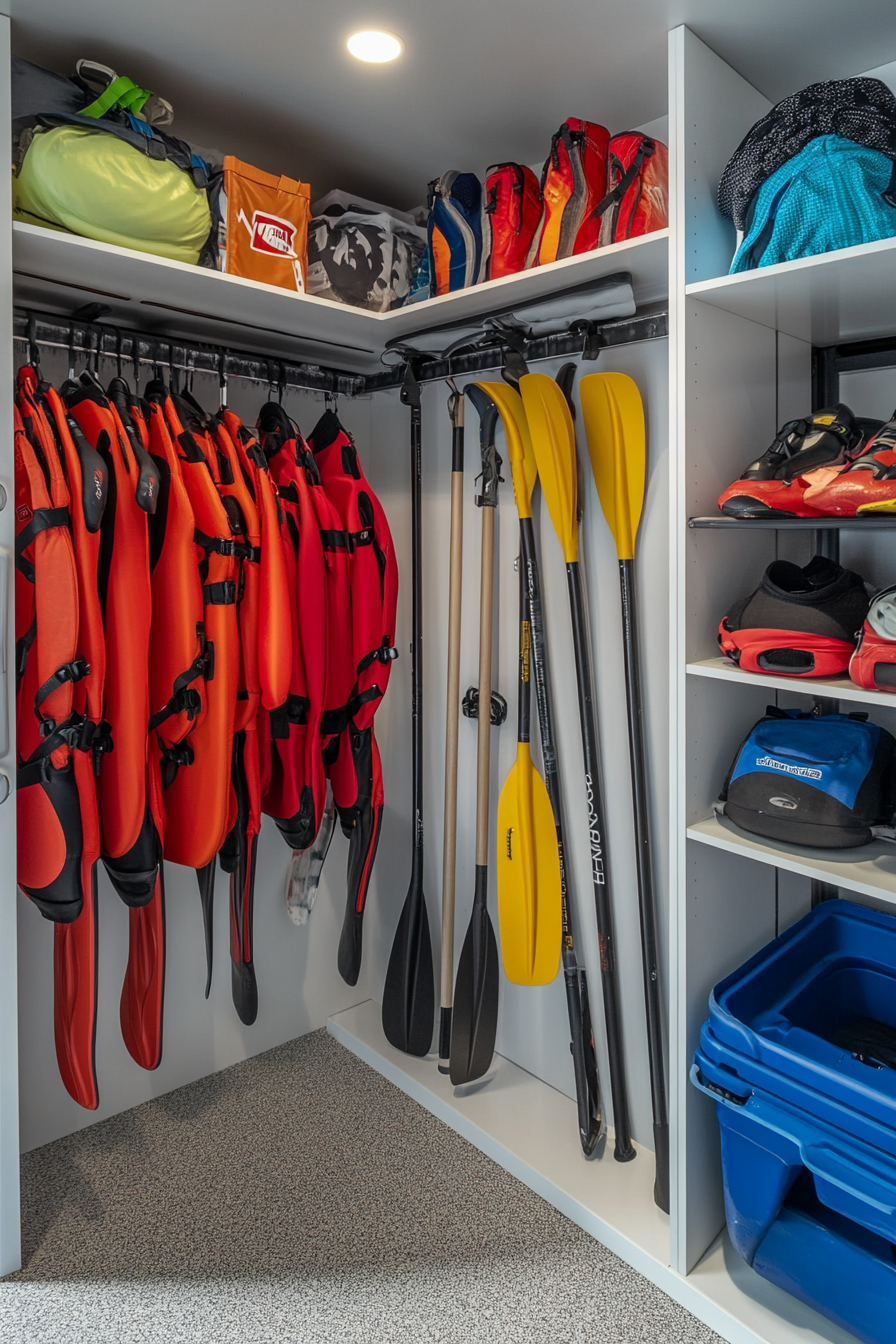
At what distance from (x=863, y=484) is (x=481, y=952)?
A: 1.51 meters

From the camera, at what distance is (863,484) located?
52.8 inches

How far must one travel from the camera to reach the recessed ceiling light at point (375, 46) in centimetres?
161

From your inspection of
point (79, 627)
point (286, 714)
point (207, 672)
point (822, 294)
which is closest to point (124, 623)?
point (79, 627)

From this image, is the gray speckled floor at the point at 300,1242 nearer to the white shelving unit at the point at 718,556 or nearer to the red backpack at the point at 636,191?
the white shelving unit at the point at 718,556

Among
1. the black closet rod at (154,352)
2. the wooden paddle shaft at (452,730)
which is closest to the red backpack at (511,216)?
the wooden paddle shaft at (452,730)

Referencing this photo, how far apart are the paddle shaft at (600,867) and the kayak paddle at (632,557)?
120mm

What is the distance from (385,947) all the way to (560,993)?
714mm

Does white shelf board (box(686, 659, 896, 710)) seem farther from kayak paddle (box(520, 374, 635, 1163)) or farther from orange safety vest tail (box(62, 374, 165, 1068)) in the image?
orange safety vest tail (box(62, 374, 165, 1068))

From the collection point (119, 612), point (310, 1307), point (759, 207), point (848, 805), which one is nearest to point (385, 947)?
point (310, 1307)

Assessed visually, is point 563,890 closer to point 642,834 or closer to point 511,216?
point 642,834

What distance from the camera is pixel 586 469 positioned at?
210cm

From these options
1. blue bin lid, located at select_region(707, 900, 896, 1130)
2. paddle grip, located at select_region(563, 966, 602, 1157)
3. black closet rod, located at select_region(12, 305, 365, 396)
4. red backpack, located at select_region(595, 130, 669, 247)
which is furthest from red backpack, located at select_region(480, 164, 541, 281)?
paddle grip, located at select_region(563, 966, 602, 1157)

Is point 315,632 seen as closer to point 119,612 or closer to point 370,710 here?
point 370,710

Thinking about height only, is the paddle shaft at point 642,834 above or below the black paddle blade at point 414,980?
above
